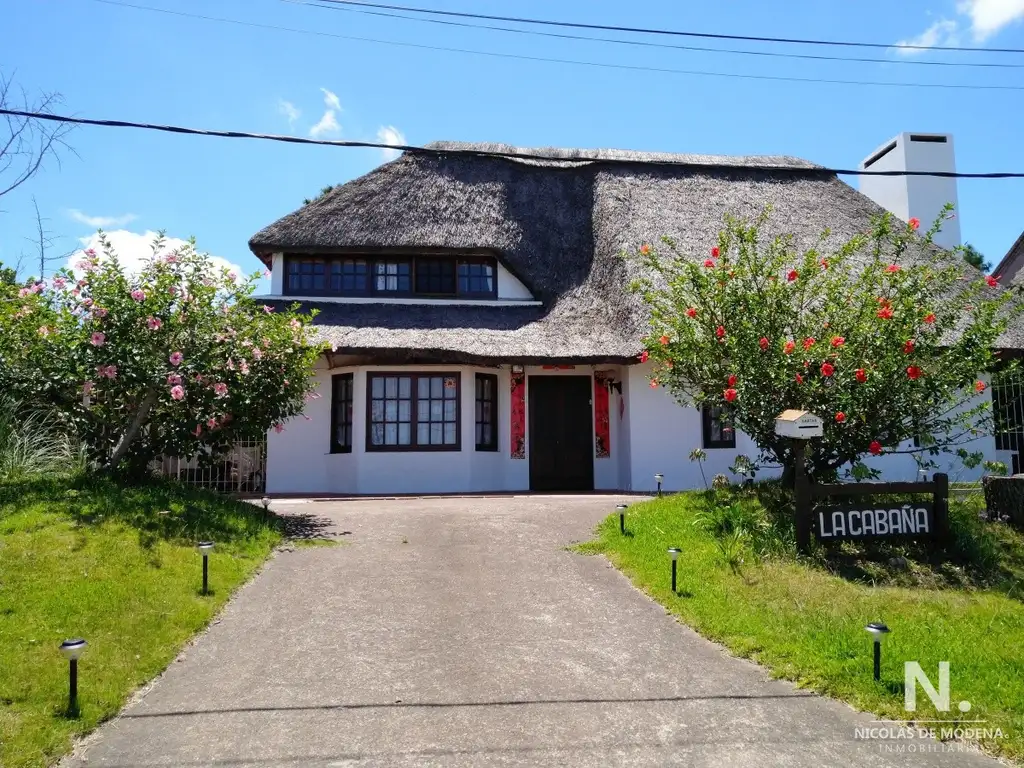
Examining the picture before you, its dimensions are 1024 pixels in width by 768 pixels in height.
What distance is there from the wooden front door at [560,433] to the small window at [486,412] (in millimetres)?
678

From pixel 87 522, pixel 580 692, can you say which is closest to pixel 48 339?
pixel 87 522

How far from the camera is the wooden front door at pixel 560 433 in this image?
14.5 m

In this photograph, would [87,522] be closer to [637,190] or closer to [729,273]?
[729,273]

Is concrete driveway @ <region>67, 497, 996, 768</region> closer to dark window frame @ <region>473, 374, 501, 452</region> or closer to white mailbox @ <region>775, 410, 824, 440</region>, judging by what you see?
white mailbox @ <region>775, 410, 824, 440</region>

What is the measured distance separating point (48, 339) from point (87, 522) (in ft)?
9.15

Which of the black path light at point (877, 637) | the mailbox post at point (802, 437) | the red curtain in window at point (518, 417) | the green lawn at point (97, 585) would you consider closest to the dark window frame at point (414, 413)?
the red curtain in window at point (518, 417)

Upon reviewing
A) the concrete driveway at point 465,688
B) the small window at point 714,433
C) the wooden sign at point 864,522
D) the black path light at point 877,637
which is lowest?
the concrete driveway at point 465,688

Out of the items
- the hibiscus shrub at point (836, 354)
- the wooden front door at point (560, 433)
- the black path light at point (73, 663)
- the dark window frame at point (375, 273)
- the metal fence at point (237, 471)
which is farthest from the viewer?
the dark window frame at point (375, 273)

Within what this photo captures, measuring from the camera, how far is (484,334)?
45.5 feet

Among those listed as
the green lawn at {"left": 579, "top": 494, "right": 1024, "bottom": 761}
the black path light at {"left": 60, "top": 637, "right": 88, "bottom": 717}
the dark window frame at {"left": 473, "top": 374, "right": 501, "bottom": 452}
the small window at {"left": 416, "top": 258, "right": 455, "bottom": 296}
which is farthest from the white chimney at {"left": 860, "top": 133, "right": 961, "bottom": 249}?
the black path light at {"left": 60, "top": 637, "right": 88, "bottom": 717}

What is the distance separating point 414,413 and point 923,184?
1480 cm

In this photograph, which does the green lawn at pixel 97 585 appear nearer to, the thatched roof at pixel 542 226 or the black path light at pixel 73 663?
the black path light at pixel 73 663

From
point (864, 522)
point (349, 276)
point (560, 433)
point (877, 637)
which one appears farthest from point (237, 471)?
point (877, 637)

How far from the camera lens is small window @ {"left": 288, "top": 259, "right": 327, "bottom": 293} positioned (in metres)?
15.2
